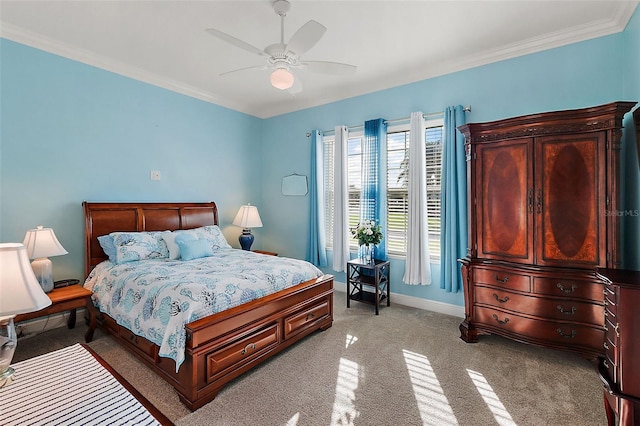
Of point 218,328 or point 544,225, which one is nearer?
point 218,328

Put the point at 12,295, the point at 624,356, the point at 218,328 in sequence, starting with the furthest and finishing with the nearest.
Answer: the point at 218,328 → the point at 624,356 → the point at 12,295

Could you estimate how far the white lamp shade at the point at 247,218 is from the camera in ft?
15.4

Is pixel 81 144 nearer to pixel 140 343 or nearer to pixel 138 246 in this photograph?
pixel 138 246

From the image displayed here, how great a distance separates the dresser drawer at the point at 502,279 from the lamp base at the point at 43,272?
3984 millimetres

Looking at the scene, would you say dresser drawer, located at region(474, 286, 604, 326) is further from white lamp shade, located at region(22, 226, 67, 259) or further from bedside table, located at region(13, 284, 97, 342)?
white lamp shade, located at region(22, 226, 67, 259)

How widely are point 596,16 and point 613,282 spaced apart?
8.10 feet

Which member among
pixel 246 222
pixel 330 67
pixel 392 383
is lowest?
pixel 392 383

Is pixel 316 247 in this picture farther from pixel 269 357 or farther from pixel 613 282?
pixel 613 282

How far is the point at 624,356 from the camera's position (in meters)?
1.62

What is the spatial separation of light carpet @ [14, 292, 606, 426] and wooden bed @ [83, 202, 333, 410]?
106 millimetres

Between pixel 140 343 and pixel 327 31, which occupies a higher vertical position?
pixel 327 31

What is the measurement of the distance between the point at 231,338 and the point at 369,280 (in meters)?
2.08

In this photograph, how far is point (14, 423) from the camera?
1.03 m

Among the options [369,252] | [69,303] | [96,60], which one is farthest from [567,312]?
[96,60]
